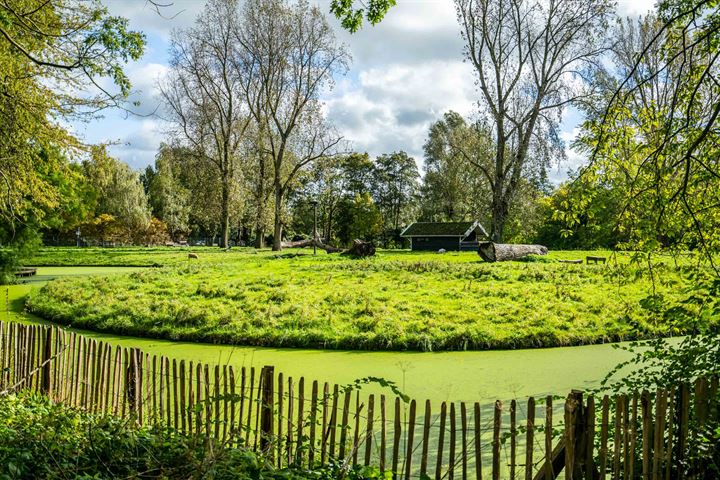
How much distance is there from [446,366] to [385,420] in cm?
487

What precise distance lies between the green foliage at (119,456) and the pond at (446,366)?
6.93 feet

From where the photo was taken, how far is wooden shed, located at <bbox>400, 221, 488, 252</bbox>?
42.6m

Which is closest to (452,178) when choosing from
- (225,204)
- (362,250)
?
(225,204)

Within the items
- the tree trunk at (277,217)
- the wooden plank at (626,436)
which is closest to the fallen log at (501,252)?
the tree trunk at (277,217)

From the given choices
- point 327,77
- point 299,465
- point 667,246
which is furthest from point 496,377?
point 327,77

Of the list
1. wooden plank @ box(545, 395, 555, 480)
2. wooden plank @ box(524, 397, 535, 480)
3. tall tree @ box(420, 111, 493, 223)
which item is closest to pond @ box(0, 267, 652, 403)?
wooden plank @ box(545, 395, 555, 480)

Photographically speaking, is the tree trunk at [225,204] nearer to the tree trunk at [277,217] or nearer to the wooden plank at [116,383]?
the tree trunk at [277,217]

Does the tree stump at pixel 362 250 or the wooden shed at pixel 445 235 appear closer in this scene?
the tree stump at pixel 362 250

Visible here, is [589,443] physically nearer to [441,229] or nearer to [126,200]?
[441,229]

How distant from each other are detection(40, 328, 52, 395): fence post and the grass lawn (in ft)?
14.2

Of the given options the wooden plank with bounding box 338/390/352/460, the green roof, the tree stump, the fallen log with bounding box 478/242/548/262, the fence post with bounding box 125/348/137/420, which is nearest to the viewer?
the wooden plank with bounding box 338/390/352/460

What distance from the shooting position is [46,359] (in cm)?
729

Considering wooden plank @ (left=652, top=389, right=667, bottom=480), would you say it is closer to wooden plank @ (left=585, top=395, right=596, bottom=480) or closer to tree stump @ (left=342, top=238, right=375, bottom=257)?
wooden plank @ (left=585, top=395, right=596, bottom=480)

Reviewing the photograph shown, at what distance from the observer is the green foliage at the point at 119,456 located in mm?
3990
